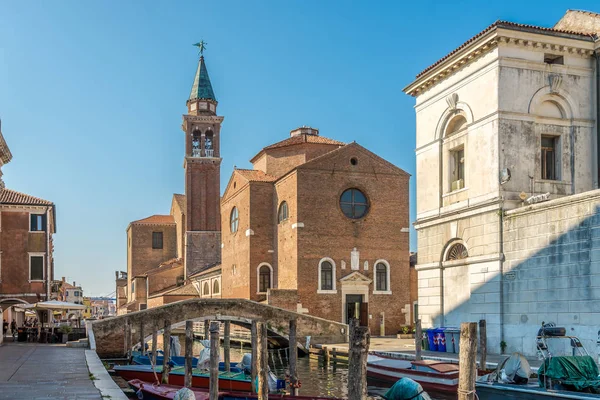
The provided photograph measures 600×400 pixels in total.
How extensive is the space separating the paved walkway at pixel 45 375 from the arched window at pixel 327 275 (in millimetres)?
13590

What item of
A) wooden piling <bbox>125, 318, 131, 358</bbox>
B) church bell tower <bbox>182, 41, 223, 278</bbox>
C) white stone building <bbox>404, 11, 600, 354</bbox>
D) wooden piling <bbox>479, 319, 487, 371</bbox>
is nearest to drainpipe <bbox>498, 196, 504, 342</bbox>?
white stone building <bbox>404, 11, 600, 354</bbox>

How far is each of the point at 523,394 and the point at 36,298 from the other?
2595cm

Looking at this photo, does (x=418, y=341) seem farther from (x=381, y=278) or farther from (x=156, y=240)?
(x=156, y=240)

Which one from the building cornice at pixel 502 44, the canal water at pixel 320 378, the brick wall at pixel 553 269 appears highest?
the building cornice at pixel 502 44

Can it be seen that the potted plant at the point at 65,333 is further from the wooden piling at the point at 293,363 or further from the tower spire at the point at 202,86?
the tower spire at the point at 202,86

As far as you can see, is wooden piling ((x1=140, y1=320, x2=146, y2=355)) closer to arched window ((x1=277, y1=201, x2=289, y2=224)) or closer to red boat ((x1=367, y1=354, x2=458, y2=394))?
red boat ((x1=367, y1=354, x2=458, y2=394))

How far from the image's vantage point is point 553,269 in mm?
16625

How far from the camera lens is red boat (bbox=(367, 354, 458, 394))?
15.7 m

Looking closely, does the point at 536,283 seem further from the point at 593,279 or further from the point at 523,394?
the point at 523,394

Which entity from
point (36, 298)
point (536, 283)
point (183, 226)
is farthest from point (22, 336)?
point (183, 226)

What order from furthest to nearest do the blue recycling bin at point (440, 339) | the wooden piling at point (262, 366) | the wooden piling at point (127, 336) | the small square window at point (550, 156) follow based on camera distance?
the wooden piling at point (127, 336)
the blue recycling bin at point (440, 339)
the small square window at point (550, 156)
the wooden piling at point (262, 366)

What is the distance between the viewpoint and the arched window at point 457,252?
64.6 ft

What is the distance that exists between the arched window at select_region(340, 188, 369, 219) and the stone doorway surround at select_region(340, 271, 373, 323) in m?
2.85

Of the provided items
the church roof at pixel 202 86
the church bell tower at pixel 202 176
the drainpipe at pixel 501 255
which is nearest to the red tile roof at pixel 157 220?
the church bell tower at pixel 202 176
